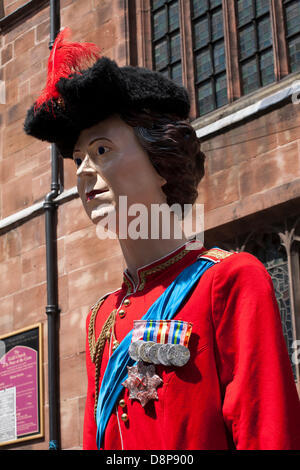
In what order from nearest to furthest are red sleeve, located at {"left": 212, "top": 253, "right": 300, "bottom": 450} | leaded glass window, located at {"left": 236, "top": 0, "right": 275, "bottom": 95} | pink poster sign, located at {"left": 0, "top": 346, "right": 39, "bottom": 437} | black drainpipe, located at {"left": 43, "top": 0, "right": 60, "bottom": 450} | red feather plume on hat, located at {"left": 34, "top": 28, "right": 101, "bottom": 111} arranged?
red sleeve, located at {"left": 212, "top": 253, "right": 300, "bottom": 450} < red feather plume on hat, located at {"left": 34, "top": 28, "right": 101, "bottom": 111} < leaded glass window, located at {"left": 236, "top": 0, "right": 275, "bottom": 95} < black drainpipe, located at {"left": 43, "top": 0, "right": 60, "bottom": 450} < pink poster sign, located at {"left": 0, "top": 346, "right": 39, "bottom": 437}

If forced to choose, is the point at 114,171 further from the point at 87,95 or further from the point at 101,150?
the point at 87,95

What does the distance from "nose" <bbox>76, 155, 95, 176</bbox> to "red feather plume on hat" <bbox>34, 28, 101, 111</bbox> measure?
0.69 ft

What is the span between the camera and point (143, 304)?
2408 millimetres

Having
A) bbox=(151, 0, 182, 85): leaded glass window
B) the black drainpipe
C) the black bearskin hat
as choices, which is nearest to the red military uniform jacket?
the black bearskin hat

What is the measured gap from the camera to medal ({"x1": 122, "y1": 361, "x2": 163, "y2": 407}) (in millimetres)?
2207

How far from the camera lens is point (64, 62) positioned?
2.60m

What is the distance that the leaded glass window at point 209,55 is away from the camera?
25.9 ft

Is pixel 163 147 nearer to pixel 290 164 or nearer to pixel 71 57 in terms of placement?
pixel 71 57

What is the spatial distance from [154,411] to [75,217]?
6259mm

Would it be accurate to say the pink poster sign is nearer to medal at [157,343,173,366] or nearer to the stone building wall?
the stone building wall

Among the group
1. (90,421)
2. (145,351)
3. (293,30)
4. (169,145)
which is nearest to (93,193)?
(169,145)

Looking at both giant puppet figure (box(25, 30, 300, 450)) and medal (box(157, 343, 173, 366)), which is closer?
giant puppet figure (box(25, 30, 300, 450))

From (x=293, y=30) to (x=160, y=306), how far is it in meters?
A: 5.44
